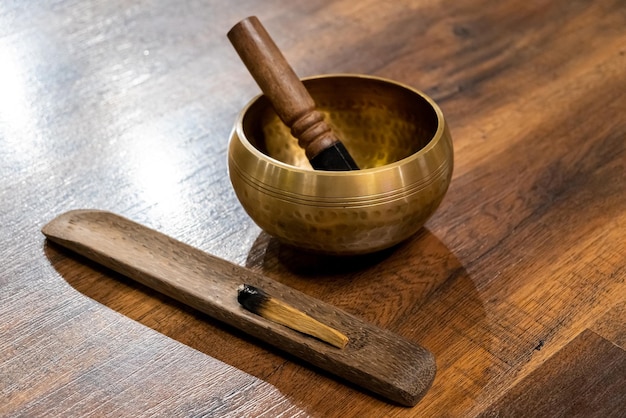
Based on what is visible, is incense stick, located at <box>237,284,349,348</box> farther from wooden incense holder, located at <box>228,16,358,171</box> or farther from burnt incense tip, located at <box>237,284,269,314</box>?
wooden incense holder, located at <box>228,16,358,171</box>

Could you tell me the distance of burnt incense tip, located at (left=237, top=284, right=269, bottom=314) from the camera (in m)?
0.71

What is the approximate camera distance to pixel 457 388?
2.20 feet

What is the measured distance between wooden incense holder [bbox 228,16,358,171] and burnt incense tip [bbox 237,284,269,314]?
15 centimetres

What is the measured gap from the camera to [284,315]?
70cm

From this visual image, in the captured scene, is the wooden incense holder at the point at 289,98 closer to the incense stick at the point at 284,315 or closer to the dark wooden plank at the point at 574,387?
the incense stick at the point at 284,315

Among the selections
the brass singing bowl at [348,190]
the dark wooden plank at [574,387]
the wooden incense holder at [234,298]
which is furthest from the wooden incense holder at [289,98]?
the dark wooden plank at [574,387]

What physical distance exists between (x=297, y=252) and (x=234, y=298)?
13 cm

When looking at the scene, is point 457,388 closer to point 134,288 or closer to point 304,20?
point 134,288

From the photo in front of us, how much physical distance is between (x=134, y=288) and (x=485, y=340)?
1.09 ft

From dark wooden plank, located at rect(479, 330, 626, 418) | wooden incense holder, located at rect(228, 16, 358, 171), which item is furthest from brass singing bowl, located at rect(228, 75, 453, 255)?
dark wooden plank, located at rect(479, 330, 626, 418)

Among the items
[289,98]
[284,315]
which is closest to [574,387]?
[284,315]

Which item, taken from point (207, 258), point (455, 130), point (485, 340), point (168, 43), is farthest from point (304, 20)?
point (485, 340)

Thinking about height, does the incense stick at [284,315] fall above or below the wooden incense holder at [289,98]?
below

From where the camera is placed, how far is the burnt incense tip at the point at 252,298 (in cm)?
71
